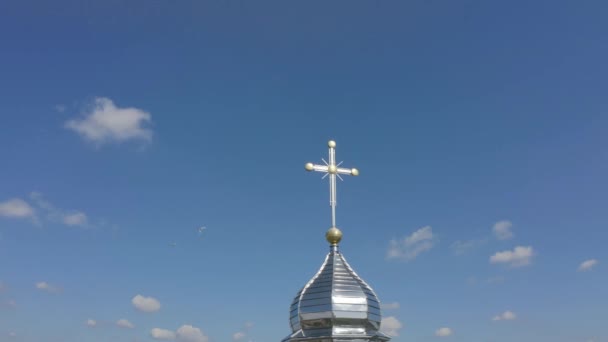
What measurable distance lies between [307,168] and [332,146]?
2435mm

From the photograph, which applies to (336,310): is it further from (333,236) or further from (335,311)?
(333,236)

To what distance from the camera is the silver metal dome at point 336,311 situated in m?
27.3

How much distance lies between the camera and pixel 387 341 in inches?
1104

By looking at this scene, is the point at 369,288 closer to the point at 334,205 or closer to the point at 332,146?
the point at 334,205

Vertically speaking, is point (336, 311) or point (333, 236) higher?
point (333, 236)

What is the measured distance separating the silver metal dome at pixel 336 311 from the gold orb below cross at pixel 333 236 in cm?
242

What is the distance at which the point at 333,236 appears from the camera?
31594 mm

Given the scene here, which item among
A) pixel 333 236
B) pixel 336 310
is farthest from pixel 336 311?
pixel 333 236

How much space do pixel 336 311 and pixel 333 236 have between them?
4.89m

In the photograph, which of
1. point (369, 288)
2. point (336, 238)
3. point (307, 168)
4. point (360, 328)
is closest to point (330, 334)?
point (360, 328)

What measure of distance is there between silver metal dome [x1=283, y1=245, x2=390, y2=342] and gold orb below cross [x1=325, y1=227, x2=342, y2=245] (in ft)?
7.95

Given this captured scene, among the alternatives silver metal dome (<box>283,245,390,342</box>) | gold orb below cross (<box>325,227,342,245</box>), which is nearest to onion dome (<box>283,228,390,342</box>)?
silver metal dome (<box>283,245,390,342</box>)

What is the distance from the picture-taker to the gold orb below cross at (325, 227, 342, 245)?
3161 centimetres

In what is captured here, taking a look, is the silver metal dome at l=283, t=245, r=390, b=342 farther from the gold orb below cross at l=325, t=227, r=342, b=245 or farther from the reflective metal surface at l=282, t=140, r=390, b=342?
the gold orb below cross at l=325, t=227, r=342, b=245
